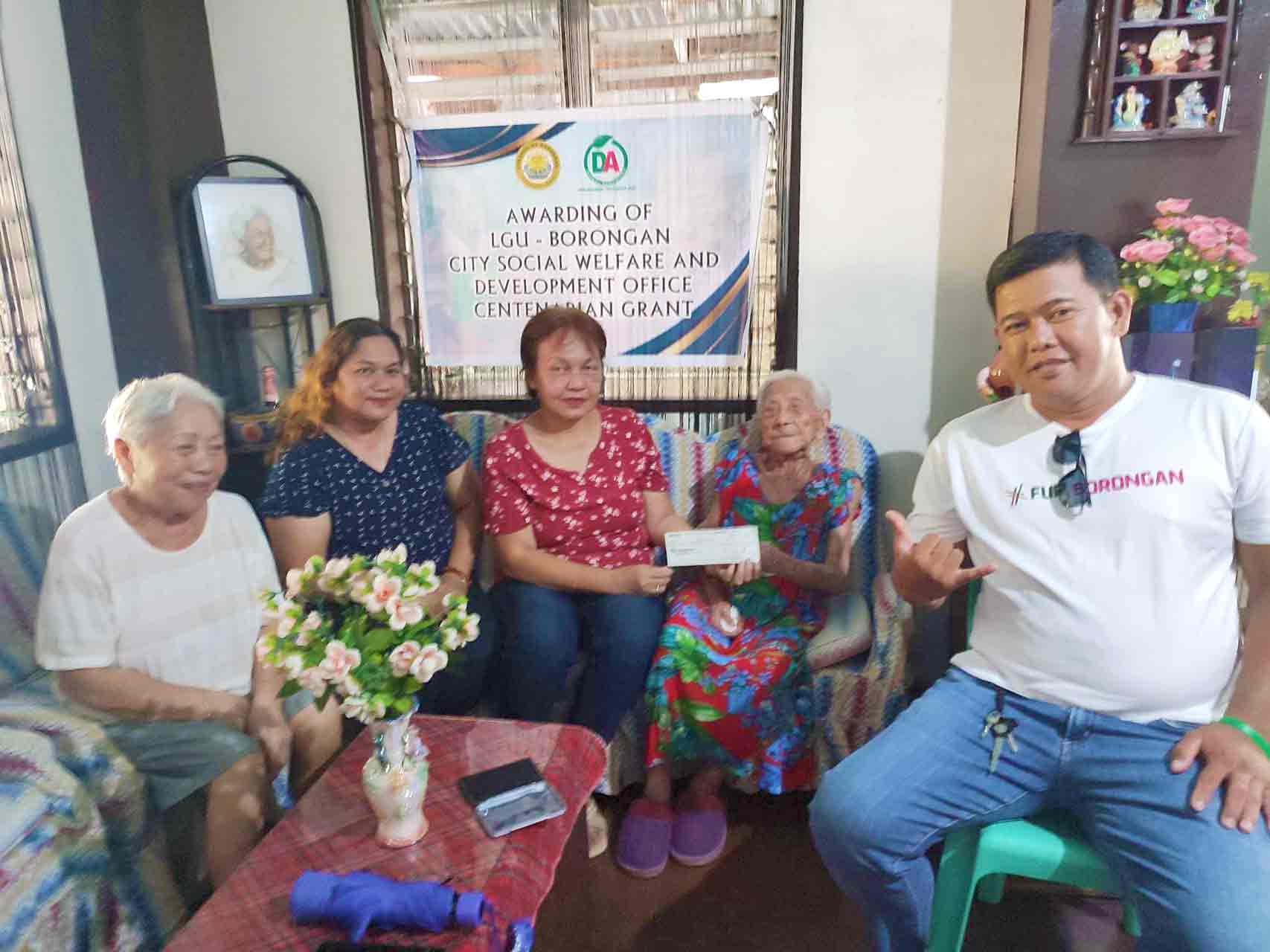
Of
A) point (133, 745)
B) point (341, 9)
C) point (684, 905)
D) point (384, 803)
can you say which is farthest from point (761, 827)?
point (341, 9)

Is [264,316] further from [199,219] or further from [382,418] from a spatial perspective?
[382,418]

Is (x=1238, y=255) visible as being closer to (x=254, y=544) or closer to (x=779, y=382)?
(x=779, y=382)

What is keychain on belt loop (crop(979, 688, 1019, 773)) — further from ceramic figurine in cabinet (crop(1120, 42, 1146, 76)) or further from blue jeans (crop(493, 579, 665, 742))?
ceramic figurine in cabinet (crop(1120, 42, 1146, 76))

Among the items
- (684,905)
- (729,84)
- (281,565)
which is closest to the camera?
(281,565)

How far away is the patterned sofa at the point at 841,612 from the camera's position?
6.09ft

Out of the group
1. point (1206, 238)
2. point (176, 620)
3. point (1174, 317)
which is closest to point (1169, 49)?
point (1206, 238)

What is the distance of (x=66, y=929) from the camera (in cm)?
124

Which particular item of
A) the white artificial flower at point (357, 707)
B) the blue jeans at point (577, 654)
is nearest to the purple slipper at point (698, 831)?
the blue jeans at point (577, 654)

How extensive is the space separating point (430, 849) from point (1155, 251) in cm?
184

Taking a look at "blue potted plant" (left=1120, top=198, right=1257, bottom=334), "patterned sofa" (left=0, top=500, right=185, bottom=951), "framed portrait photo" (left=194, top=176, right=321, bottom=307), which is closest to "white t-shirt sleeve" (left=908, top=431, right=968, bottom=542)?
"blue potted plant" (left=1120, top=198, right=1257, bottom=334)

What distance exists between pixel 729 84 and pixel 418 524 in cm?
149

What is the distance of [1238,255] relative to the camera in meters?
1.74

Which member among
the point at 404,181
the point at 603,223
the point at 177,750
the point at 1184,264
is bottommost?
the point at 177,750

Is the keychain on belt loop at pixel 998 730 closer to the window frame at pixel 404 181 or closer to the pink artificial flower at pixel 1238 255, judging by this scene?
the pink artificial flower at pixel 1238 255
